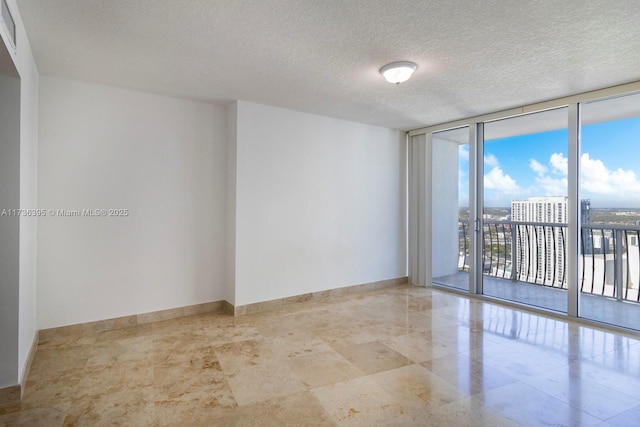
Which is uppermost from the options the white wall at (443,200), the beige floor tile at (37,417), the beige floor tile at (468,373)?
the white wall at (443,200)

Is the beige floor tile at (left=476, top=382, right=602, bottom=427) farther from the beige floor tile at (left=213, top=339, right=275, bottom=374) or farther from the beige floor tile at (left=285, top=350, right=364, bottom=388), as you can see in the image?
the beige floor tile at (left=213, top=339, right=275, bottom=374)

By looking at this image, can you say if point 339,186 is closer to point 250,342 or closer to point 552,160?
point 250,342

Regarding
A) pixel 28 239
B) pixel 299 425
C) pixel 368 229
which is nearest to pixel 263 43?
pixel 28 239

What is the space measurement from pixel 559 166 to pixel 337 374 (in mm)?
3991

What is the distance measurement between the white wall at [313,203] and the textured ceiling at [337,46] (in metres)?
0.72

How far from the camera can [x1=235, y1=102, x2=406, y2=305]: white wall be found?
13.5 feet

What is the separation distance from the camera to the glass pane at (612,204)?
12.6ft

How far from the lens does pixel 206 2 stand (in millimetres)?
2049

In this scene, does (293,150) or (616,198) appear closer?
(616,198)

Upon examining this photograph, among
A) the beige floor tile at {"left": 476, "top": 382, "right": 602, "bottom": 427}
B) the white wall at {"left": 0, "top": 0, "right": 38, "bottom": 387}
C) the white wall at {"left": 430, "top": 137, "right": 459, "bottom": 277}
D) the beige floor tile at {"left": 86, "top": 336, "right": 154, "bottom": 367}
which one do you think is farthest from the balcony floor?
the white wall at {"left": 0, "top": 0, "right": 38, "bottom": 387}

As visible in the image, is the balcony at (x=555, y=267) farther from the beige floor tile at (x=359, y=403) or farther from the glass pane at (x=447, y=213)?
the beige floor tile at (x=359, y=403)

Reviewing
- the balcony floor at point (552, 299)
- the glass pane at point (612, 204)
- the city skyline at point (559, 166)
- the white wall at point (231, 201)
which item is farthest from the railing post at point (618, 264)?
the white wall at point (231, 201)

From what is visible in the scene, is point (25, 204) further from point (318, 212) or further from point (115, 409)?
point (318, 212)

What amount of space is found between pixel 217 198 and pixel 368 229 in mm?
2374
